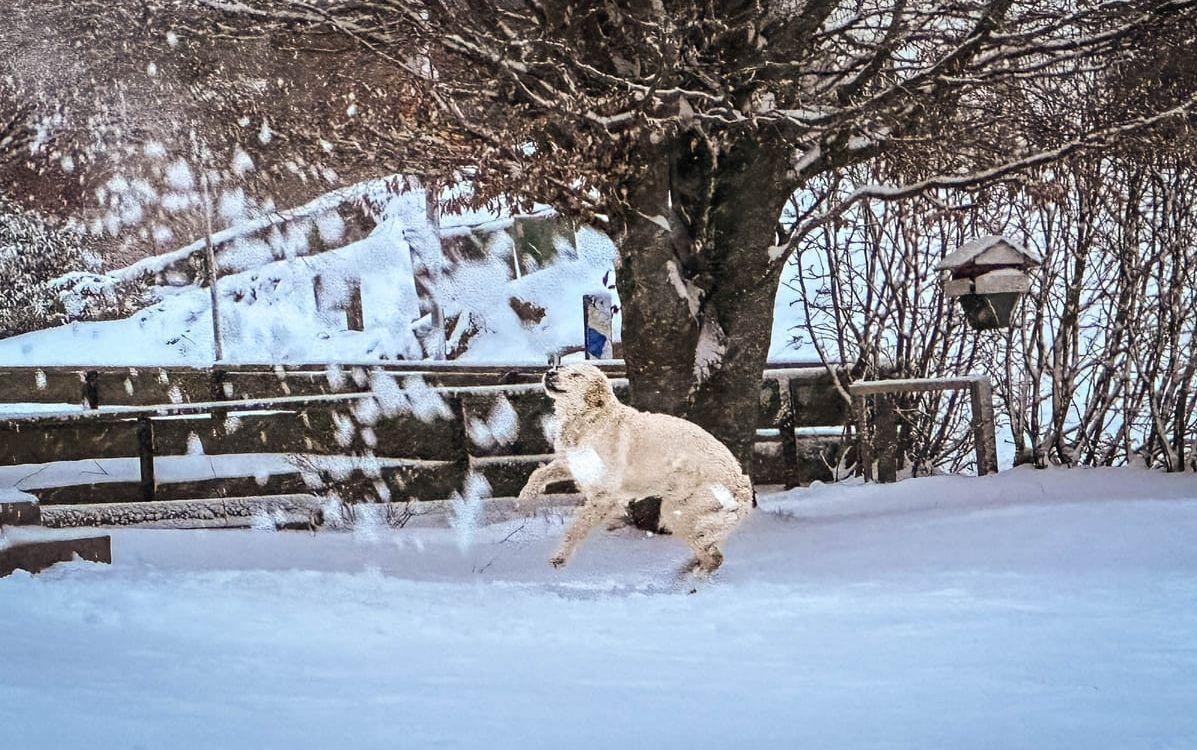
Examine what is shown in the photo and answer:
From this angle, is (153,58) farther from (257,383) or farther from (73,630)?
(257,383)

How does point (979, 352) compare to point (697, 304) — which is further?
point (979, 352)

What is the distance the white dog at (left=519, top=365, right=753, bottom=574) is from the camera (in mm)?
5125

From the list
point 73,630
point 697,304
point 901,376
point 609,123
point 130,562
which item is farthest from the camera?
point 901,376

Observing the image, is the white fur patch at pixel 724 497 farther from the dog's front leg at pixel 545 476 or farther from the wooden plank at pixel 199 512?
the wooden plank at pixel 199 512

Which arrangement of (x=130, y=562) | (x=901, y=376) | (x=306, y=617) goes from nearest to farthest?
(x=306, y=617)
(x=130, y=562)
(x=901, y=376)

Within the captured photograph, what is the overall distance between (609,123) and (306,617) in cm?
355

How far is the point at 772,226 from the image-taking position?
25.8ft

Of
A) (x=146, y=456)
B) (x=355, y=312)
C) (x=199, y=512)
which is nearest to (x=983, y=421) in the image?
(x=199, y=512)

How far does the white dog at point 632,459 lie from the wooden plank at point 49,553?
2585 millimetres

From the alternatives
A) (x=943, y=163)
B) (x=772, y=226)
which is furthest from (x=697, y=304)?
(x=943, y=163)

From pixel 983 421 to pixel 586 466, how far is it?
633 centimetres

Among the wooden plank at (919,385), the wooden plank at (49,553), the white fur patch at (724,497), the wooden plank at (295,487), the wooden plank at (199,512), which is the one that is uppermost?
the wooden plank at (919,385)

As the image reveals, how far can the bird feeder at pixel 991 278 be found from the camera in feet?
27.8

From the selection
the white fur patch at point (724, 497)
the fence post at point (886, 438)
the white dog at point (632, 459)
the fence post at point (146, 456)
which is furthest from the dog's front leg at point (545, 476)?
the fence post at point (886, 438)
